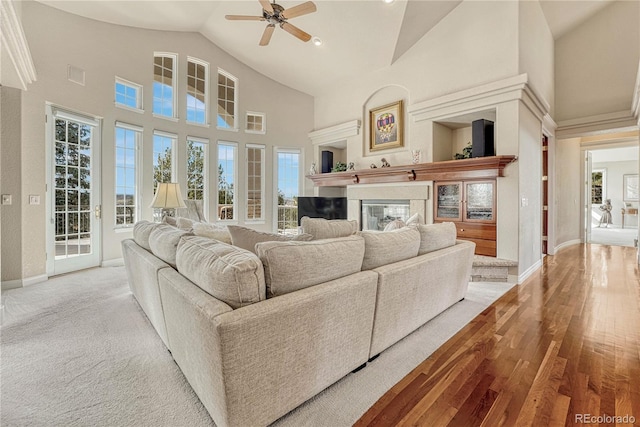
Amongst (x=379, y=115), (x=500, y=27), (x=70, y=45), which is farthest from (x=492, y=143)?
(x=70, y=45)

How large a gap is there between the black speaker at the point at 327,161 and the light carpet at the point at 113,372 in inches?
186

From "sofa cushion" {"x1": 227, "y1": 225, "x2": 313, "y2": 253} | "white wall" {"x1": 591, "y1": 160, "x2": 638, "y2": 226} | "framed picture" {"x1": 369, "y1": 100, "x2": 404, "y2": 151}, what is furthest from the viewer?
"white wall" {"x1": 591, "y1": 160, "x2": 638, "y2": 226}

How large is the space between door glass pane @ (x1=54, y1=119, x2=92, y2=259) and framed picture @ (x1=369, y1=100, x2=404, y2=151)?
5.01m

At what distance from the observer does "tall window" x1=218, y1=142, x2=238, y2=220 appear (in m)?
6.34

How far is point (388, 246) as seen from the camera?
208cm

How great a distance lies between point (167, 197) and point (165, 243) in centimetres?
248

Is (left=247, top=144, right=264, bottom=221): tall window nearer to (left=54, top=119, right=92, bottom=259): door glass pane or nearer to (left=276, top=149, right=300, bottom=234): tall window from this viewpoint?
(left=276, top=149, right=300, bottom=234): tall window

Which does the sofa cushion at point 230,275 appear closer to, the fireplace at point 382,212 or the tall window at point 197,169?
the fireplace at point 382,212

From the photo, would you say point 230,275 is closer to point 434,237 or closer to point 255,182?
point 434,237

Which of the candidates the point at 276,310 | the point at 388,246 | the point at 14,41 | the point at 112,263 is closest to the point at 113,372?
the point at 276,310

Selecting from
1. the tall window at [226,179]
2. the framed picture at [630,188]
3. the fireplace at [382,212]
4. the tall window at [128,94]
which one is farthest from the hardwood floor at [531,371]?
the framed picture at [630,188]

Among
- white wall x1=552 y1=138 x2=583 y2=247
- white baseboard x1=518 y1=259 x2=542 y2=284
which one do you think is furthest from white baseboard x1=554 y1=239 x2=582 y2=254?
white baseboard x1=518 y1=259 x2=542 y2=284

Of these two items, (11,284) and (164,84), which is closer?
(11,284)

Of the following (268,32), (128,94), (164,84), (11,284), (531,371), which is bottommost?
(531,371)
